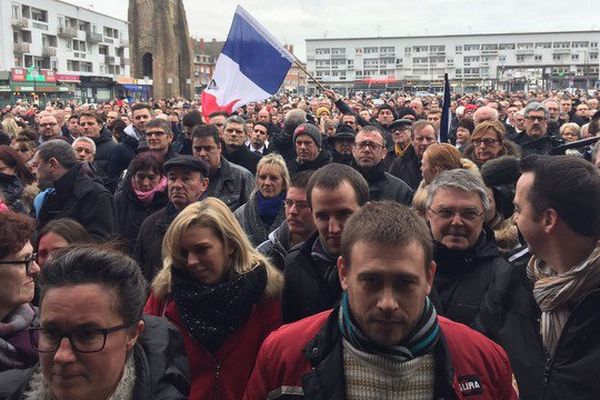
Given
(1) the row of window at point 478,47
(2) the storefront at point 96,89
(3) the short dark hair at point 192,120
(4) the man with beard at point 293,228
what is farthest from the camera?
(1) the row of window at point 478,47

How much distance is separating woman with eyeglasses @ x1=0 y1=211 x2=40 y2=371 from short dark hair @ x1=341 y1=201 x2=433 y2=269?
4.89ft

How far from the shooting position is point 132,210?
539 centimetres

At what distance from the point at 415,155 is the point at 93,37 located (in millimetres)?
77306

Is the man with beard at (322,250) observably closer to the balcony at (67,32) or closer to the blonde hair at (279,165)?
the blonde hair at (279,165)

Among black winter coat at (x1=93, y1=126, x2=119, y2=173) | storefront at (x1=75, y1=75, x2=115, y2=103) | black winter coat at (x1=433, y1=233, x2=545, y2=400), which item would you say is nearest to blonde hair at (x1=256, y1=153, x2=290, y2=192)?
black winter coat at (x1=433, y1=233, x2=545, y2=400)

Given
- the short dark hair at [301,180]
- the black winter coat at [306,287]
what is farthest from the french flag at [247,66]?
the black winter coat at [306,287]

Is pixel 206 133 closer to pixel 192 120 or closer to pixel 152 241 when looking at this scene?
pixel 152 241

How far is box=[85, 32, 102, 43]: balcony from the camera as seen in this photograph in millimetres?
76562

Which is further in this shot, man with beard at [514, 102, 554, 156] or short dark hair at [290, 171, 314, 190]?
man with beard at [514, 102, 554, 156]

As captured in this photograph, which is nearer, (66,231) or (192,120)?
(66,231)

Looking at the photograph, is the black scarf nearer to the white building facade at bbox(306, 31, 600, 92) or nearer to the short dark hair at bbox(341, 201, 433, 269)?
the short dark hair at bbox(341, 201, 433, 269)

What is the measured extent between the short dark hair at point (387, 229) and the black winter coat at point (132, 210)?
3386 millimetres

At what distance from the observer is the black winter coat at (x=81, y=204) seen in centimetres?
496

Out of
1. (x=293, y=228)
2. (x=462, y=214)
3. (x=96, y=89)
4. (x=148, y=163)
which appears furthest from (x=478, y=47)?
(x=462, y=214)
